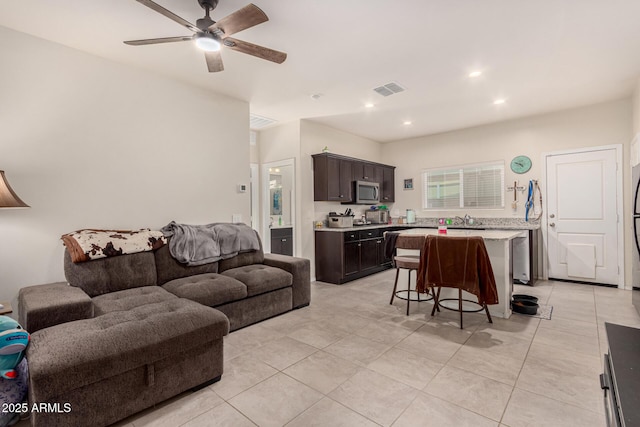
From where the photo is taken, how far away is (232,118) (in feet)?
13.5

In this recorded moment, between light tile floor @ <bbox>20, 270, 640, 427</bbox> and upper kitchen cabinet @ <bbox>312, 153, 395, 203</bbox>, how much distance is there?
225 cm

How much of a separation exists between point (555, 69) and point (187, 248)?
4.51 meters

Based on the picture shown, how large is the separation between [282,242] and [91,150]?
346cm

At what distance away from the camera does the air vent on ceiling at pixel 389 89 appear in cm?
372

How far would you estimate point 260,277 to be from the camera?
3242 millimetres

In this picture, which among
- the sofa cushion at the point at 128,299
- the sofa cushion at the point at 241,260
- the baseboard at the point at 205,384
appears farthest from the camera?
the sofa cushion at the point at 241,260

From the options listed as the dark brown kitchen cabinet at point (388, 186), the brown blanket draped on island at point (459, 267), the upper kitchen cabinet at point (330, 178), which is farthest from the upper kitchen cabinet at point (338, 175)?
the brown blanket draped on island at point (459, 267)

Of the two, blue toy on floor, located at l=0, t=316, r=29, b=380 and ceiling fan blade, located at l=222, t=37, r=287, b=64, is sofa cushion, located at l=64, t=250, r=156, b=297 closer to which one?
blue toy on floor, located at l=0, t=316, r=29, b=380

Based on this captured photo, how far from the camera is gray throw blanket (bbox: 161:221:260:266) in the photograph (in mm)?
3182

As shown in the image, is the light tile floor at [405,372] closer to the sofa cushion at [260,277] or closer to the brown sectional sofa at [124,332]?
the brown sectional sofa at [124,332]

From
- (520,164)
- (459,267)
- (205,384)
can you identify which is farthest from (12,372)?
(520,164)

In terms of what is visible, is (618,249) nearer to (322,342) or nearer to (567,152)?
(567,152)

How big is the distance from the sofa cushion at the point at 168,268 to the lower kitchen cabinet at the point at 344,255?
2.25 meters

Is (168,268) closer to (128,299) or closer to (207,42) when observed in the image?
(128,299)
